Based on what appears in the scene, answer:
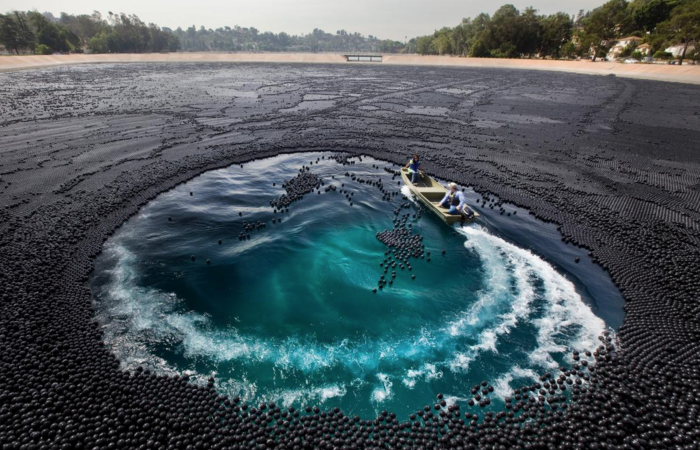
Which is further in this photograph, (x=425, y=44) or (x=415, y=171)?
(x=425, y=44)

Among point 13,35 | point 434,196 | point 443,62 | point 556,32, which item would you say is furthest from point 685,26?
point 13,35

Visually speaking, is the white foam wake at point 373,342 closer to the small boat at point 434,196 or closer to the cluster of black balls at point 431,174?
the cluster of black balls at point 431,174

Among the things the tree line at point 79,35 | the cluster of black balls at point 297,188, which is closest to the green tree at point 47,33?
the tree line at point 79,35

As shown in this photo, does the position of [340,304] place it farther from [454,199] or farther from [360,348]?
[454,199]

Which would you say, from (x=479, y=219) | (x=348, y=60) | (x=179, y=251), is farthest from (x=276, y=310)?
(x=348, y=60)

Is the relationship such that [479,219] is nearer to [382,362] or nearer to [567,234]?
[567,234]
